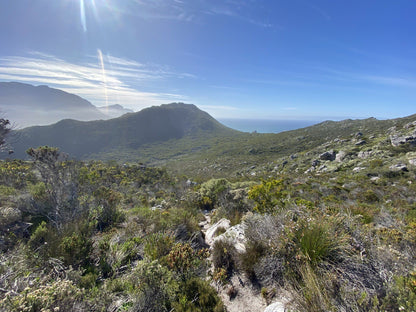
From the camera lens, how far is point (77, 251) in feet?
11.0

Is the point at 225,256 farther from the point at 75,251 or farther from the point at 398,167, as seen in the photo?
the point at 398,167

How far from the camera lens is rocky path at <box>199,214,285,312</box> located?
262 cm

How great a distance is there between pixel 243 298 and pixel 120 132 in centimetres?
16086

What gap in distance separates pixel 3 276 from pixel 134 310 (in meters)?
1.78

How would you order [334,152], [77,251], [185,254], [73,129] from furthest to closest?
[73,129] → [334,152] → [77,251] → [185,254]

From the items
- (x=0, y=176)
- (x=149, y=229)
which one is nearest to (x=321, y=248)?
(x=149, y=229)

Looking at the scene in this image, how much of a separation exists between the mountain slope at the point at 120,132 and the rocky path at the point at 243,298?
135 m

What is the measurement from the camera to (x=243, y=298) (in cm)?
287

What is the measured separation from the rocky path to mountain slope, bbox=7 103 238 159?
5333 inches

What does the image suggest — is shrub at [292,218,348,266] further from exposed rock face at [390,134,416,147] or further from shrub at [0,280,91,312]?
exposed rock face at [390,134,416,147]

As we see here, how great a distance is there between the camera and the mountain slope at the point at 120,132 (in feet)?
406

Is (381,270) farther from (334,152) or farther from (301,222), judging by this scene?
(334,152)

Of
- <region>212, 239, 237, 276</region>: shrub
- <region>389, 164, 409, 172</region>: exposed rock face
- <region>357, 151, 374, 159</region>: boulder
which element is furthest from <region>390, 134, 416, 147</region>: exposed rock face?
<region>212, 239, 237, 276</region>: shrub

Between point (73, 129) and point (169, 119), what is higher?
point (169, 119)
